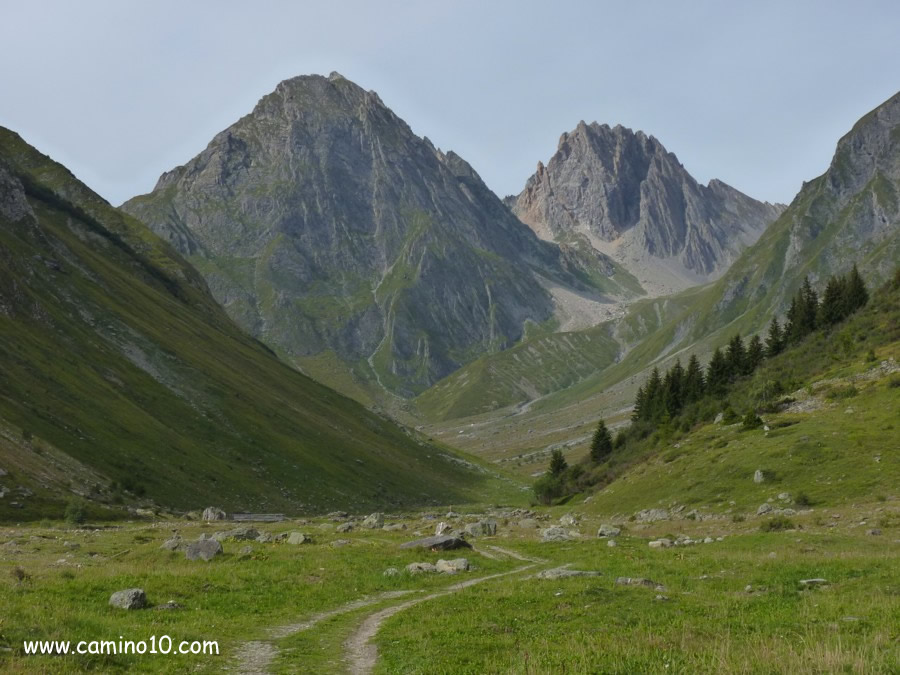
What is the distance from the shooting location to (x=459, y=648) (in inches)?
710

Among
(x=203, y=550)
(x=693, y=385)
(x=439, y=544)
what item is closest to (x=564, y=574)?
(x=439, y=544)

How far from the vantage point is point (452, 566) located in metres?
35.2

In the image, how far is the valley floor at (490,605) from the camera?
1538 centimetres

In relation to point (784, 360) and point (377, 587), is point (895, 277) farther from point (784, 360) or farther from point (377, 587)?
point (377, 587)

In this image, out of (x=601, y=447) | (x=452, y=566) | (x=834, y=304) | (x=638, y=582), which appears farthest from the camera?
(x=601, y=447)

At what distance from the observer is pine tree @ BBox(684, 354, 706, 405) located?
348ft

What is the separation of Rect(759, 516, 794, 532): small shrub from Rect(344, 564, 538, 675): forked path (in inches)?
881

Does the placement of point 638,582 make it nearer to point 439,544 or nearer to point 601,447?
point 439,544

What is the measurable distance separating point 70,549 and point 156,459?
46.5 metres

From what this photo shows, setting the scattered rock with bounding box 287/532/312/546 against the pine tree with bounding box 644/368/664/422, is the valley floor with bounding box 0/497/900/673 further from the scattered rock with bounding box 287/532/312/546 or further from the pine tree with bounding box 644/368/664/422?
the pine tree with bounding box 644/368/664/422

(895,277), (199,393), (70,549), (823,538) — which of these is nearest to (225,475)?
(199,393)

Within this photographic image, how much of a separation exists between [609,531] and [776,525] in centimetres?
1197

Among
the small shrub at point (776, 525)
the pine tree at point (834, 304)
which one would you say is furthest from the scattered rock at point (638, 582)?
the pine tree at point (834, 304)

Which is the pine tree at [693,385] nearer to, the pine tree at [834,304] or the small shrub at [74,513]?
the pine tree at [834,304]
